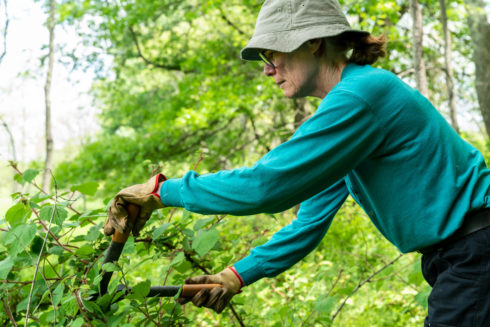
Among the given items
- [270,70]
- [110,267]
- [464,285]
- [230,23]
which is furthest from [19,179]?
[230,23]

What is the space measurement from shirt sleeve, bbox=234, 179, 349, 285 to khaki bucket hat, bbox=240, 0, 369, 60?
783mm

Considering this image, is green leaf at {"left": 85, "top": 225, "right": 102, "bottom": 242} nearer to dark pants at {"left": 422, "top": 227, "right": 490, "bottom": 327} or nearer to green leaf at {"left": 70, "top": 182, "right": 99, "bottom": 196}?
green leaf at {"left": 70, "top": 182, "right": 99, "bottom": 196}

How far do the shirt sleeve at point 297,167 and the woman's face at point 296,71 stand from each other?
31 centimetres

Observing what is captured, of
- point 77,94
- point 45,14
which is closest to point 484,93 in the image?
point 45,14

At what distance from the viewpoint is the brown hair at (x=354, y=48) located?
1736mm

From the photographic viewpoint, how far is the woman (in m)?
1.37

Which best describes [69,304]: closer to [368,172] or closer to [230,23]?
[368,172]

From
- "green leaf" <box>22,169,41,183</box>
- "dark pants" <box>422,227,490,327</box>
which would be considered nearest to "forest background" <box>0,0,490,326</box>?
"green leaf" <box>22,169,41,183</box>

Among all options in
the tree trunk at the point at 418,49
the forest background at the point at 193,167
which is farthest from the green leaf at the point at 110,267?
the tree trunk at the point at 418,49

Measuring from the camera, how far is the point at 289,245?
→ 205 cm

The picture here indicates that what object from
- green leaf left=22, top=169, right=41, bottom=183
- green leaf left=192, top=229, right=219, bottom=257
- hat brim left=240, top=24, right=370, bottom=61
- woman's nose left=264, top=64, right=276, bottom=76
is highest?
hat brim left=240, top=24, right=370, bottom=61

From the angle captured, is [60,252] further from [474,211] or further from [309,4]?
[474,211]

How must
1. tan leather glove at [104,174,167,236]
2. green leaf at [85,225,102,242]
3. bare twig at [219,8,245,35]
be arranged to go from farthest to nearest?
bare twig at [219,8,245,35] → green leaf at [85,225,102,242] → tan leather glove at [104,174,167,236]

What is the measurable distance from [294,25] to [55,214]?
1.17 meters
